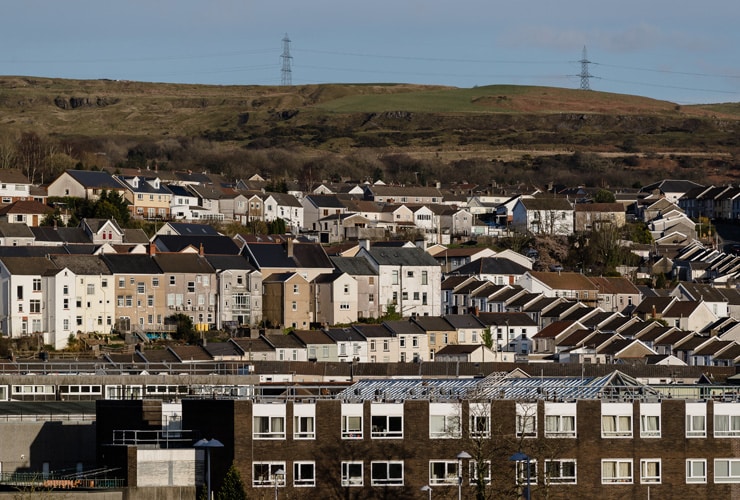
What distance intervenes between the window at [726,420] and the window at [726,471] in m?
0.69

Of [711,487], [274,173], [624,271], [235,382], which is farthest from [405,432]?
[274,173]

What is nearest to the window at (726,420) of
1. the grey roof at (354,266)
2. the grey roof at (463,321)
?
the grey roof at (463,321)

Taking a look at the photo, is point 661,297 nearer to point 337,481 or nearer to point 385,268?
point 385,268

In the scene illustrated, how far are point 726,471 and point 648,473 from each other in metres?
2.03

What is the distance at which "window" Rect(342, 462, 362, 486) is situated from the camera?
4534 centimetres

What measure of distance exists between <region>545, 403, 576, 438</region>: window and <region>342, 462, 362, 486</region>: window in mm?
4864

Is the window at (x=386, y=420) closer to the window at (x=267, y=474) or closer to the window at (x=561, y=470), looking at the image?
the window at (x=267, y=474)

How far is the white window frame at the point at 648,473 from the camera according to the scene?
4612 cm

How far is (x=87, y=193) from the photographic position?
425 feet

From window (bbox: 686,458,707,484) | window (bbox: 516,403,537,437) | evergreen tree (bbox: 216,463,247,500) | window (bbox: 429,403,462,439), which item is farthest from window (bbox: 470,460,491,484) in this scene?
evergreen tree (bbox: 216,463,247,500)

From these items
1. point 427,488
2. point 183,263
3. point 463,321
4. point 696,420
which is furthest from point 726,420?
point 183,263

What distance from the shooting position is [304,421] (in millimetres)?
45406

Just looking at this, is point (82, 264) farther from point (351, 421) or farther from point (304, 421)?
point (351, 421)

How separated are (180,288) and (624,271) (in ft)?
135
